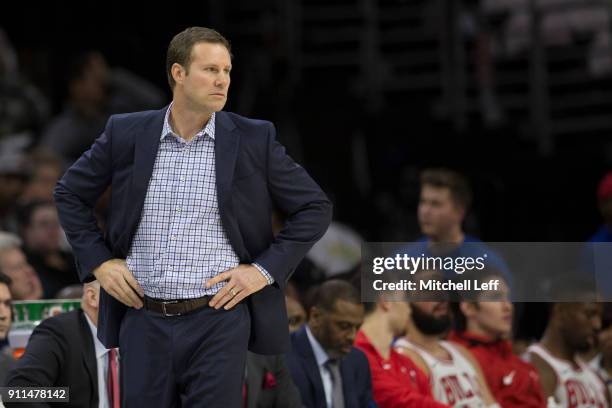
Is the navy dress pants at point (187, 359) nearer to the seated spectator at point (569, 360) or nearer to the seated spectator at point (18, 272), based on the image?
the seated spectator at point (18, 272)

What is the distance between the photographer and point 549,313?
605 cm

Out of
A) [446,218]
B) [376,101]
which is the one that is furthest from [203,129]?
[376,101]

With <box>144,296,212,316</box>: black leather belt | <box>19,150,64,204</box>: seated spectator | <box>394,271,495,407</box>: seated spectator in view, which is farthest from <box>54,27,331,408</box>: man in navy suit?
<box>19,150,64,204</box>: seated spectator

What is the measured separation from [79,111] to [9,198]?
91 centimetres

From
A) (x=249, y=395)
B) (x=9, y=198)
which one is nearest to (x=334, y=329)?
(x=249, y=395)

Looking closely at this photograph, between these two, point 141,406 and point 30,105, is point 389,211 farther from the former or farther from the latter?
point 141,406

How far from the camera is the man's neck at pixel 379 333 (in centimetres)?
596

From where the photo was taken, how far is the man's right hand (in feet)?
14.7

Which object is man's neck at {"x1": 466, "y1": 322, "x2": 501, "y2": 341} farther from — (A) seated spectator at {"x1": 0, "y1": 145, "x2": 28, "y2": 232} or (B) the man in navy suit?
(A) seated spectator at {"x1": 0, "y1": 145, "x2": 28, "y2": 232}

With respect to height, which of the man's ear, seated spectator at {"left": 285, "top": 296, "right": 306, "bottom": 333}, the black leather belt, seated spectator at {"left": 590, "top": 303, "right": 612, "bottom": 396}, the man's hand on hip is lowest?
seated spectator at {"left": 590, "top": 303, "right": 612, "bottom": 396}

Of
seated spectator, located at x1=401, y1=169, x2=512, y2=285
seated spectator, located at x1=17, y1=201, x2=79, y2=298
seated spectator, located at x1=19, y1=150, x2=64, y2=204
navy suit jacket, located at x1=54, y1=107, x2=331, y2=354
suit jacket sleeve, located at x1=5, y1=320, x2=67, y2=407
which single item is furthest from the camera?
seated spectator, located at x1=19, y1=150, x2=64, y2=204

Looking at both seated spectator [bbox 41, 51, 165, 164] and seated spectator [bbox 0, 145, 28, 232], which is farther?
seated spectator [bbox 41, 51, 165, 164]

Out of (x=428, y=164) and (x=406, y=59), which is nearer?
(x=428, y=164)

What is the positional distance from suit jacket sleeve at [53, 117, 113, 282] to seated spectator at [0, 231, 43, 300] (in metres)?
1.54
